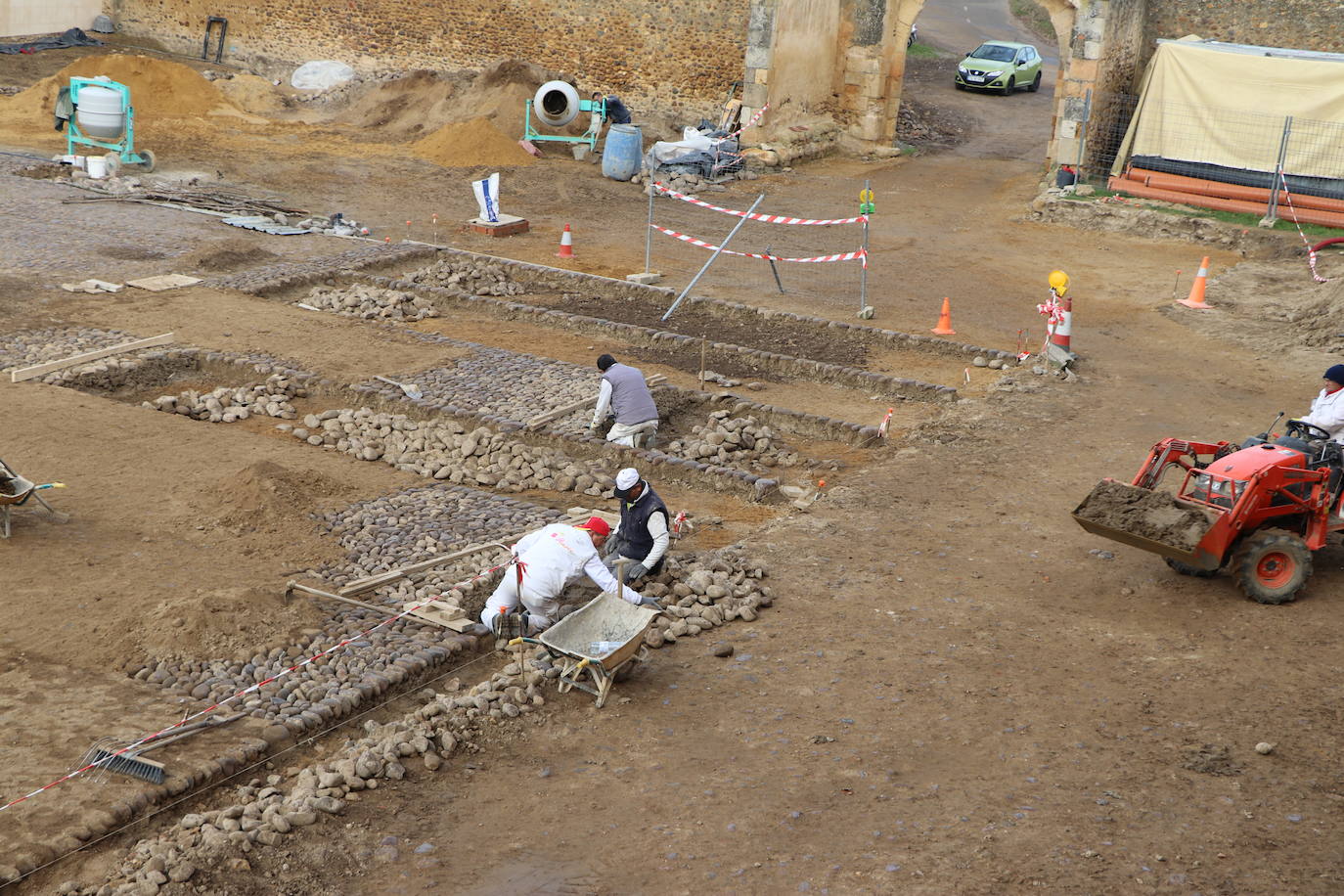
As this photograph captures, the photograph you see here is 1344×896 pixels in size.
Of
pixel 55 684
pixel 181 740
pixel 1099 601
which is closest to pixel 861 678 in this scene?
pixel 1099 601

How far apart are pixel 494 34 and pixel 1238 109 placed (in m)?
16.4

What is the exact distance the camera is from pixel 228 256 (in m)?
17.1

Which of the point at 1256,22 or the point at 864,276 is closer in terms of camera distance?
the point at 864,276

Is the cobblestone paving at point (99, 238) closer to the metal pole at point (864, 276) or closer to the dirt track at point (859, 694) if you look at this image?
the dirt track at point (859, 694)

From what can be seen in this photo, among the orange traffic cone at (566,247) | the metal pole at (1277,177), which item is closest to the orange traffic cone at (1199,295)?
the metal pole at (1277,177)

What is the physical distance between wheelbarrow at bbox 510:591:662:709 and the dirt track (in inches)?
6.5

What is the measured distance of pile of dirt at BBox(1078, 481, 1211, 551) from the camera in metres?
8.64

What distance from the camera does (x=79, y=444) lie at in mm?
11070

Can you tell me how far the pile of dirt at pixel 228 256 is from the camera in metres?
16.9

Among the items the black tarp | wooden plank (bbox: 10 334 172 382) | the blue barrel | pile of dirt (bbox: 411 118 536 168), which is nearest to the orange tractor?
wooden plank (bbox: 10 334 172 382)

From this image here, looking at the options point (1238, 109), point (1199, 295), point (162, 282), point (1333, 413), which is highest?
point (1238, 109)

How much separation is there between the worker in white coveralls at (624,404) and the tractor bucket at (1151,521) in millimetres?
4385

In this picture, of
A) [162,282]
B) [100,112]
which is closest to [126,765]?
[162,282]

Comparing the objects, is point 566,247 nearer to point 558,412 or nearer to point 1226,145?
point 558,412
